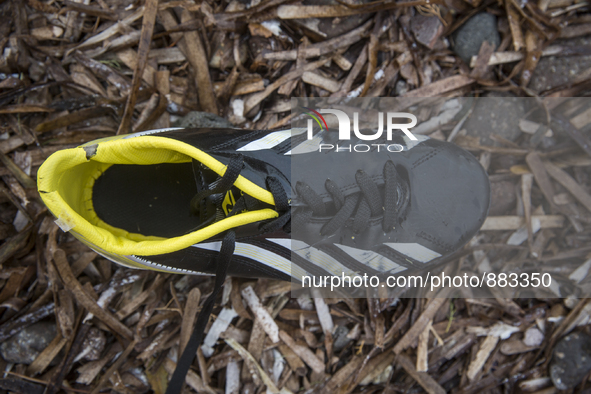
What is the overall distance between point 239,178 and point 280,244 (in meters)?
0.42

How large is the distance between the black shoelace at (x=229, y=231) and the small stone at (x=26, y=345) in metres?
0.92

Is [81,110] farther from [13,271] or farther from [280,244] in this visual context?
[280,244]

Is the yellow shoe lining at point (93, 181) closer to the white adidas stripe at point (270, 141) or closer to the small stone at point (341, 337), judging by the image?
the white adidas stripe at point (270, 141)

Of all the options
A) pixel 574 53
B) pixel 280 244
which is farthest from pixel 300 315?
pixel 574 53

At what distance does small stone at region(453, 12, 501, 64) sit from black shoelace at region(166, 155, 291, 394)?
Result: 154 cm

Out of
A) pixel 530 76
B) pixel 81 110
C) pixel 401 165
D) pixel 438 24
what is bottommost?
pixel 401 165

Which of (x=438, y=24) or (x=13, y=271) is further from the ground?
(x=438, y=24)

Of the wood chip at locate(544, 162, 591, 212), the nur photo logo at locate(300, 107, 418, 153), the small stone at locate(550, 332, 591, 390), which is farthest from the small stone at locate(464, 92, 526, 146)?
the small stone at locate(550, 332, 591, 390)

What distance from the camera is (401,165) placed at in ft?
5.51

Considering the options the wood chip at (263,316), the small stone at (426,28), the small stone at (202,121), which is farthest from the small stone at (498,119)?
the wood chip at (263,316)

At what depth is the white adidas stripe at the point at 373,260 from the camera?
1672 mm

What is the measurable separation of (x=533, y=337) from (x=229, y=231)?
198cm

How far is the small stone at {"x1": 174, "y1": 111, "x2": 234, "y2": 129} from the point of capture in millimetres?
1908

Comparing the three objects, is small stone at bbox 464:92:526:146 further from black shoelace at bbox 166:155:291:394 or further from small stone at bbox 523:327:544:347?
black shoelace at bbox 166:155:291:394
